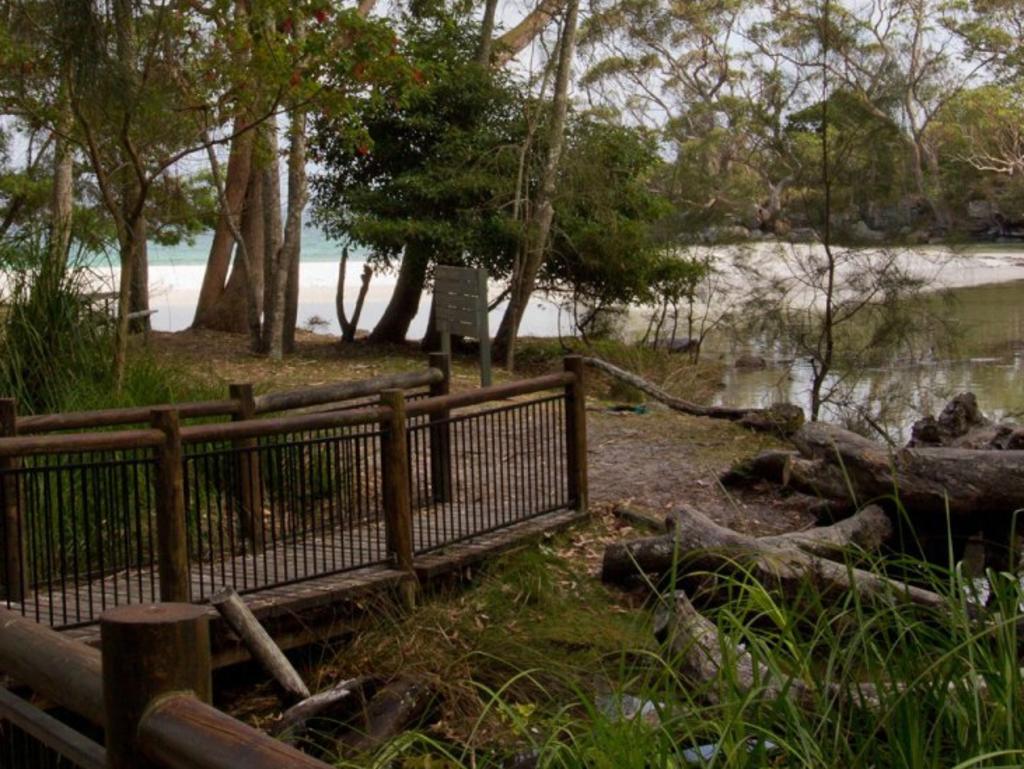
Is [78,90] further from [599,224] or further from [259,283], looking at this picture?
[599,224]

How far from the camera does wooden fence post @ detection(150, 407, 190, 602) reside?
618cm

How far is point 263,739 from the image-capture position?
197 cm

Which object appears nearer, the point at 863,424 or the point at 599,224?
the point at 863,424

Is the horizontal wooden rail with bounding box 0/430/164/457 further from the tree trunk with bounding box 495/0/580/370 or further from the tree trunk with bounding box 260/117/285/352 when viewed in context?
the tree trunk with bounding box 495/0/580/370

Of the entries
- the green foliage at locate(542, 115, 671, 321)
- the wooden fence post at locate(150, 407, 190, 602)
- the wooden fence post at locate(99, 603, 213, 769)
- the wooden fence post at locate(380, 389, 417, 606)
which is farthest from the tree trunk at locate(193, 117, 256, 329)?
the wooden fence post at locate(99, 603, 213, 769)

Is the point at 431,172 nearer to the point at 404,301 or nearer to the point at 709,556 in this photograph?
the point at 404,301

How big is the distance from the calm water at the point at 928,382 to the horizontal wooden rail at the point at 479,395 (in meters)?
7.02

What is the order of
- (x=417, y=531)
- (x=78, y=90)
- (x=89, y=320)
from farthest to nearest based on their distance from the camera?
(x=78, y=90)
(x=89, y=320)
(x=417, y=531)

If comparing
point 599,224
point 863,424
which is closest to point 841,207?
point 863,424

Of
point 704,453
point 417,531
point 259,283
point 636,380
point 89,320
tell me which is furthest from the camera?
point 259,283

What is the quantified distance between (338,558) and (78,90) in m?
5.12

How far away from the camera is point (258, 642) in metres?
6.16

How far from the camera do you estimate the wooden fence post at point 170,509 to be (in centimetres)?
618

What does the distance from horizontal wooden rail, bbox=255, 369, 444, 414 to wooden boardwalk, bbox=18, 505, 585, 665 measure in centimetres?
72
